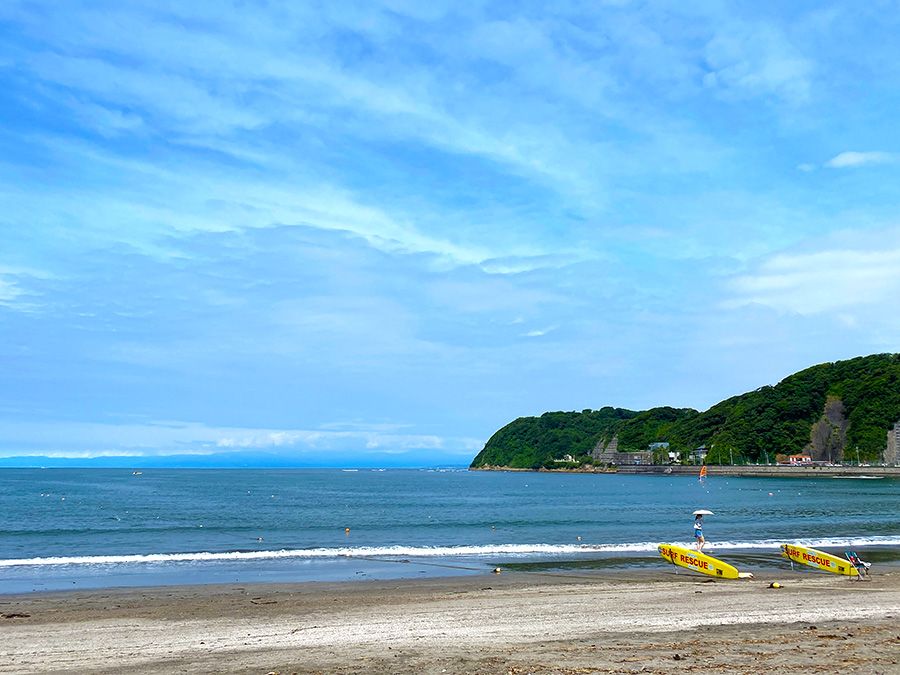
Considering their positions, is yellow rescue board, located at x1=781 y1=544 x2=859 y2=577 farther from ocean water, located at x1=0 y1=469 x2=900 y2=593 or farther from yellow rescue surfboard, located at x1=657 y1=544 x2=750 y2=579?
yellow rescue surfboard, located at x1=657 y1=544 x2=750 y2=579

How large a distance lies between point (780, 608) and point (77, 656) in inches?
674

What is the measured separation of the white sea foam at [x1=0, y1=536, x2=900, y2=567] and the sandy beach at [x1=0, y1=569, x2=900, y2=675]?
31.7ft

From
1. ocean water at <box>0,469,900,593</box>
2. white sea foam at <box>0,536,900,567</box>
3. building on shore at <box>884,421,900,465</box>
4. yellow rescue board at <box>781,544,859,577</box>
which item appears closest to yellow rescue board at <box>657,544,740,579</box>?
ocean water at <box>0,469,900,593</box>

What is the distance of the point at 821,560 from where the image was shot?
29.4 meters

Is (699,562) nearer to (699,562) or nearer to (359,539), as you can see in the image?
(699,562)

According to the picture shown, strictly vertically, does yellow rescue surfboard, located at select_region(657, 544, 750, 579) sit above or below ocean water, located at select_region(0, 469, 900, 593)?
above

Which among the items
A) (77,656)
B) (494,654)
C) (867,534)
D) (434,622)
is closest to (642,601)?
(434,622)

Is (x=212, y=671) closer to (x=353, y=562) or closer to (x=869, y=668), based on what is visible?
(x=869, y=668)

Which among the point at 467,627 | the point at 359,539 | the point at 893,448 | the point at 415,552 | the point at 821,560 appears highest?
the point at 893,448

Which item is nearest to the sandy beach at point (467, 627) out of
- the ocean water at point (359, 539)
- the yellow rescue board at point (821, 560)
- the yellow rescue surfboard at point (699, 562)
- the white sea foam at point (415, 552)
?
the yellow rescue surfboard at point (699, 562)

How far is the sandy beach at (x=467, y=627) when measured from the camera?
14047mm

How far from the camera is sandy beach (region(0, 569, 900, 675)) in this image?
1405cm

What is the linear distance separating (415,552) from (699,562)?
14622 mm

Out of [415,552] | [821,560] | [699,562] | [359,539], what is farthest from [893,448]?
[699,562]
